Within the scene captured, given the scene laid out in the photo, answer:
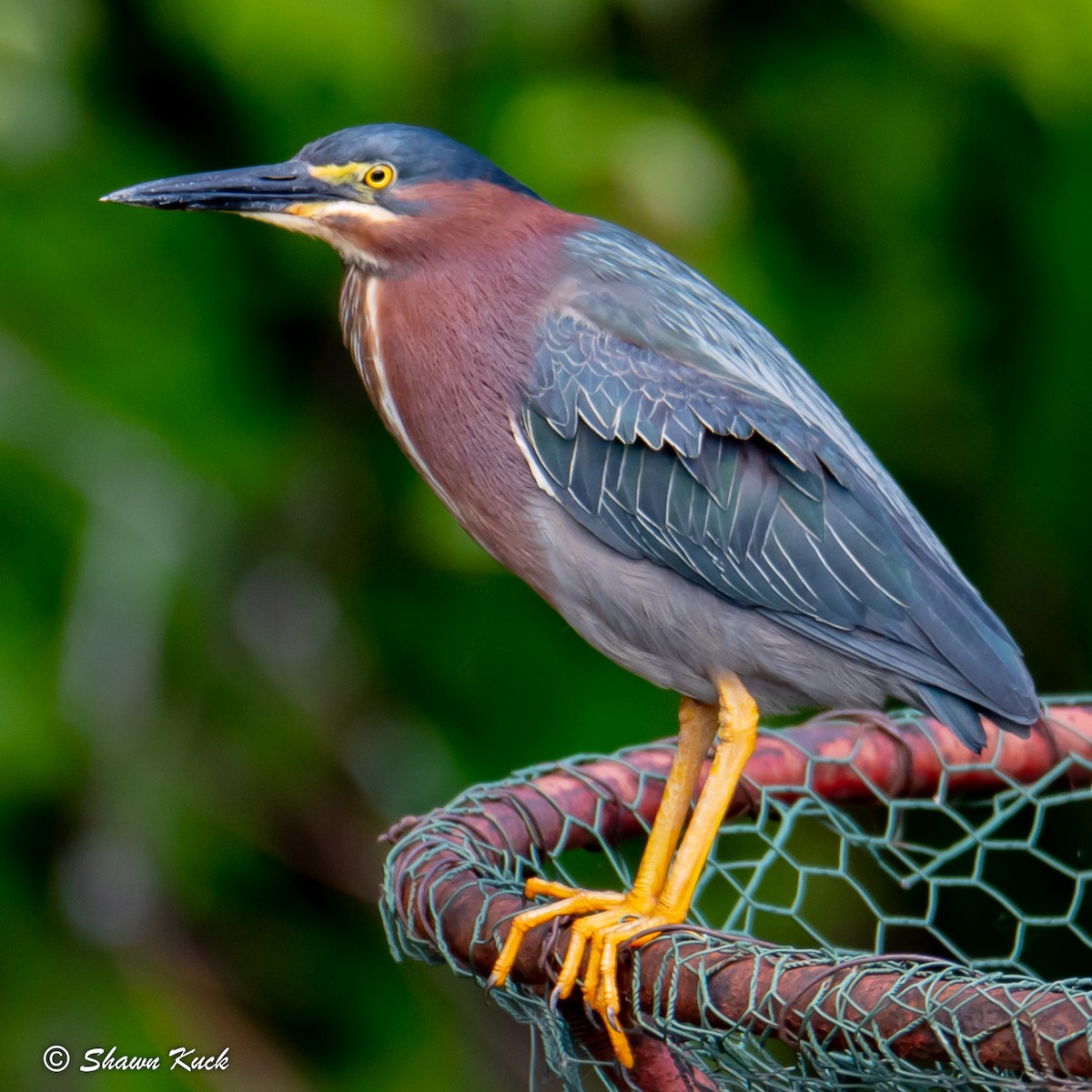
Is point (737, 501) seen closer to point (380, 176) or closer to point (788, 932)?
point (380, 176)

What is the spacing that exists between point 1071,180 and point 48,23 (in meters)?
1.81

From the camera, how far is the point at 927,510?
2.88m

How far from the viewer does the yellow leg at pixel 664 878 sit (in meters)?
1.46

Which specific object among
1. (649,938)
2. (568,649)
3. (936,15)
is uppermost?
(936,15)

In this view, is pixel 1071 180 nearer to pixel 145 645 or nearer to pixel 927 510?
pixel 927 510

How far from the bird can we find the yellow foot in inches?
2.7

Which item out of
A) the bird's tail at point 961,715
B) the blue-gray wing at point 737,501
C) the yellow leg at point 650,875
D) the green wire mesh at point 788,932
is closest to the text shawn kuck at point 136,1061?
the green wire mesh at point 788,932

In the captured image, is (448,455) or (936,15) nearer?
(448,455)

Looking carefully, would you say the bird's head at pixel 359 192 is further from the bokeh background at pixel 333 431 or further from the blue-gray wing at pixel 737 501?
the bokeh background at pixel 333 431

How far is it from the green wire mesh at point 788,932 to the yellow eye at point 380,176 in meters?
0.78

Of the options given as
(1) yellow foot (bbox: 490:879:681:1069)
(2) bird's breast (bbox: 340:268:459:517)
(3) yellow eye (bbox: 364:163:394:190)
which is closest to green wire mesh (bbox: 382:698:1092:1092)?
(1) yellow foot (bbox: 490:879:681:1069)

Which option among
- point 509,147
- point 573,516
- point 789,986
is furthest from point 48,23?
point 789,986

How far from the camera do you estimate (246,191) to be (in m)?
1.81

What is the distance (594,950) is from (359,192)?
98 centimetres
